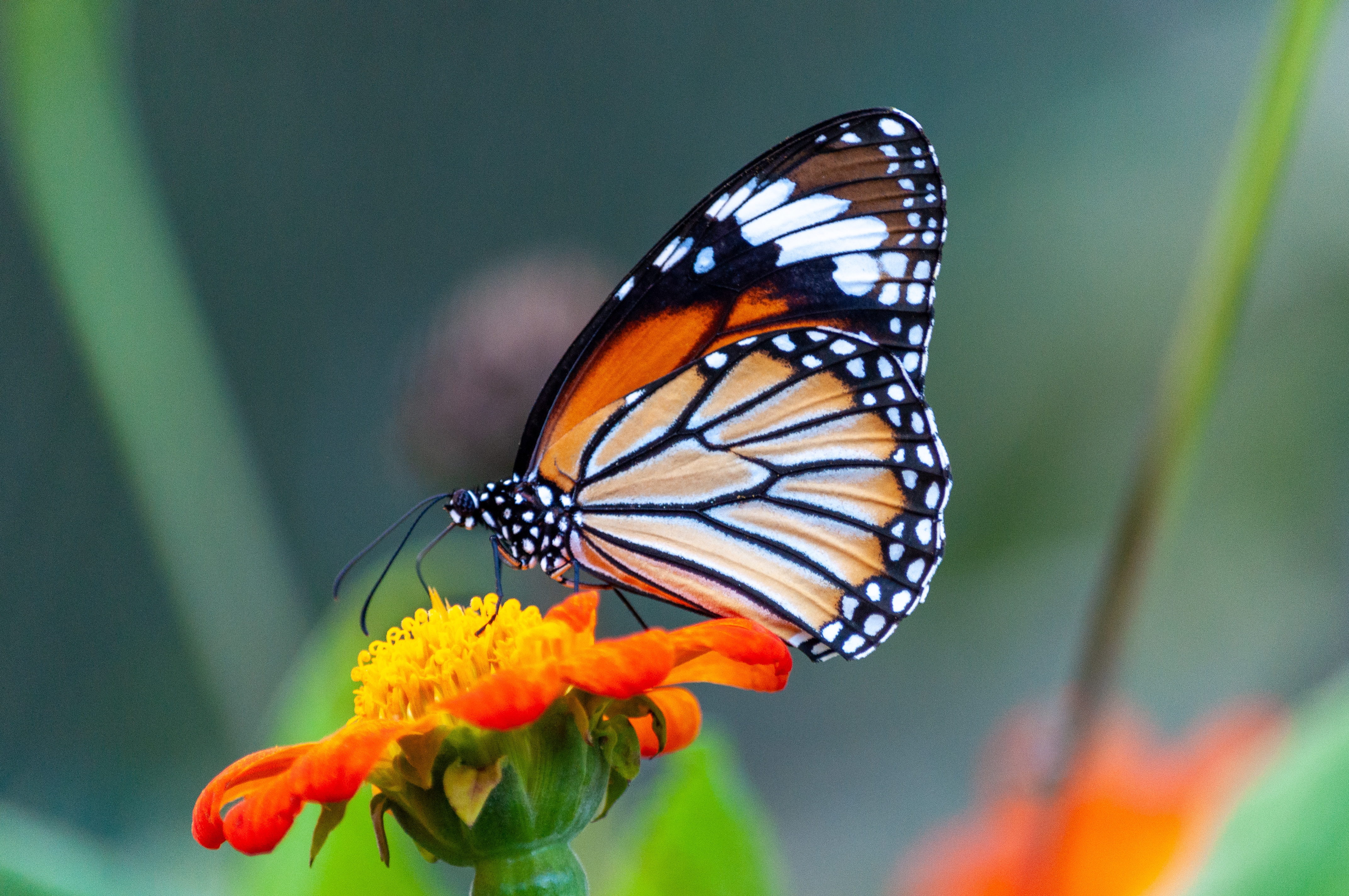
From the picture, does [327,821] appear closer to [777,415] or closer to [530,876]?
[530,876]

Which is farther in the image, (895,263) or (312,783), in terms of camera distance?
(895,263)

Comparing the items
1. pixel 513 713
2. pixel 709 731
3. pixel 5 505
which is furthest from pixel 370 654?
pixel 5 505

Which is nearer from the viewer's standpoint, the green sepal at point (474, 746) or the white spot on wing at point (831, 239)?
the green sepal at point (474, 746)

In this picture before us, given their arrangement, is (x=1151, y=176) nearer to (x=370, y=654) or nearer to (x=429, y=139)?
(x=429, y=139)

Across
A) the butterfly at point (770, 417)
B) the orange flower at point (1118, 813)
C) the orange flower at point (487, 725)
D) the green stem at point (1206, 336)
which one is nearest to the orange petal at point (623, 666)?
the orange flower at point (487, 725)

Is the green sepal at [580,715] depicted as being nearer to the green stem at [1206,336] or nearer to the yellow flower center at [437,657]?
the yellow flower center at [437,657]

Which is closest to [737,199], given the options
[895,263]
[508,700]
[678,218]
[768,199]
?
[768,199]

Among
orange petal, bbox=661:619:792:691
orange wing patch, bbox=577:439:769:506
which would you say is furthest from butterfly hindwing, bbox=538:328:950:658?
orange petal, bbox=661:619:792:691

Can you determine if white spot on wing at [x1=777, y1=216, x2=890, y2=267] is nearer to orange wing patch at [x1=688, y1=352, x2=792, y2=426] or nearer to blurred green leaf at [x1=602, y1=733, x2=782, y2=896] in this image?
orange wing patch at [x1=688, y1=352, x2=792, y2=426]

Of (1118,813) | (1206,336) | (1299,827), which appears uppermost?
(1206,336)
